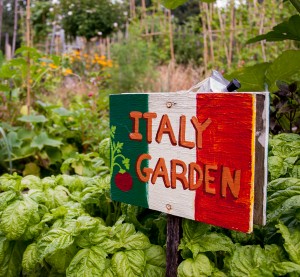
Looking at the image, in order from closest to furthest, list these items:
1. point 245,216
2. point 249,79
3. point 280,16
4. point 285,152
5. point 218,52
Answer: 1. point 245,216
2. point 285,152
3. point 249,79
4. point 280,16
5. point 218,52

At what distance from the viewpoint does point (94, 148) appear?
10.7 ft

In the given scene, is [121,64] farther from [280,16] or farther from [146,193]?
[146,193]

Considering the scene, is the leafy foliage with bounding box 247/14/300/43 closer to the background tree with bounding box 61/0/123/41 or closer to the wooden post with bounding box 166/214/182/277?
the wooden post with bounding box 166/214/182/277

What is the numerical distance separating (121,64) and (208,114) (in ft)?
22.6

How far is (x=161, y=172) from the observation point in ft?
4.35

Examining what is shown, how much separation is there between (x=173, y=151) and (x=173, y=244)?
0.89 ft

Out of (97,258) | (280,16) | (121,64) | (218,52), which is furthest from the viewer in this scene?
(121,64)

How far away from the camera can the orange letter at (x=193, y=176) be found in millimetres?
1240

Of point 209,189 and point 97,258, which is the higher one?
point 209,189

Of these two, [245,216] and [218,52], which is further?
[218,52]

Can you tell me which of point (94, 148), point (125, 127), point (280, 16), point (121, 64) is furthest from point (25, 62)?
point (121, 64)

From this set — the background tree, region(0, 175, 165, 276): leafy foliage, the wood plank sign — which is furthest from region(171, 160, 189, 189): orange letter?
the background tree

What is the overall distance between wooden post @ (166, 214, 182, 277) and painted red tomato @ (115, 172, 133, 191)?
165 mm

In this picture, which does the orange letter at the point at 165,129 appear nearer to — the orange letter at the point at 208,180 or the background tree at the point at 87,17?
the orange letter at the point at 208,180
